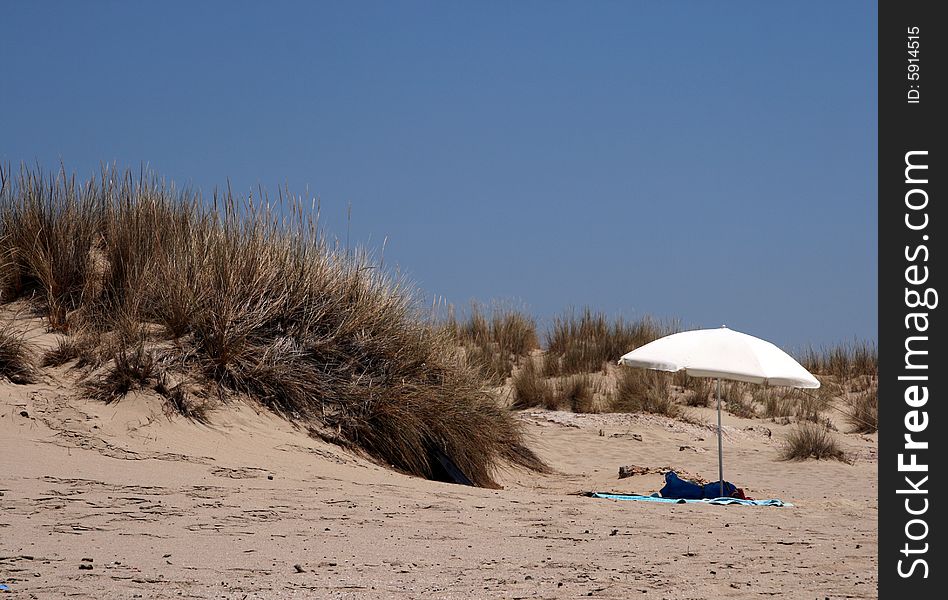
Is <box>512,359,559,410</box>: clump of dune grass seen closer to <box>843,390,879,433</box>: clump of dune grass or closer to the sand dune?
<box>843,390,879,433</box>: clump of dune grass

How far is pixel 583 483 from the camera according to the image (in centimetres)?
1105

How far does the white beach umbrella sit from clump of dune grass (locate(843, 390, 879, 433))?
7549 millimetres

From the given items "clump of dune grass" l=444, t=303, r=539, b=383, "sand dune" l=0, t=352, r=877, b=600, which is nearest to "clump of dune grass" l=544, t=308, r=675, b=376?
"clump of dune grass" l=444, t=303, r=539, b=383

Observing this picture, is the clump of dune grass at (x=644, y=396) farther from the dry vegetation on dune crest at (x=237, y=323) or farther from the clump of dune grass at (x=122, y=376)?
the clump of dune grass at (x=122, y=376)

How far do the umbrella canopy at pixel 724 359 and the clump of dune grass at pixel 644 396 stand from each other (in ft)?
21.7

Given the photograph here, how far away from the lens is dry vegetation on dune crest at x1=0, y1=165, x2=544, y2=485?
30.0ft

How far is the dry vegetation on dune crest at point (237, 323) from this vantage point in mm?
9156

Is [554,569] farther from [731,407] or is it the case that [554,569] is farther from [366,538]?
[731,407]

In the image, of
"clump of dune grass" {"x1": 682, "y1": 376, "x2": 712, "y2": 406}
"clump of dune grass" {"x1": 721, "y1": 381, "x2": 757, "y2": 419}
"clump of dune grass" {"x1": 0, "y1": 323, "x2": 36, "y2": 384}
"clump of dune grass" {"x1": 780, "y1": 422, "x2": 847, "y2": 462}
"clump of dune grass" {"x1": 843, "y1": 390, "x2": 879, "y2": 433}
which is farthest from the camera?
"clump of dune grass" {"x1": 721, "y1": 381, "x2": 757, "y2": 419}

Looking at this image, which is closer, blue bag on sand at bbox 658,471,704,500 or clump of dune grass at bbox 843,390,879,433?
blue bag on sand at bbox 658,471,704,500

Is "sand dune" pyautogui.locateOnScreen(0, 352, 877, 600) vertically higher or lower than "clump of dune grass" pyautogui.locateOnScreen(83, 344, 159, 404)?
lower

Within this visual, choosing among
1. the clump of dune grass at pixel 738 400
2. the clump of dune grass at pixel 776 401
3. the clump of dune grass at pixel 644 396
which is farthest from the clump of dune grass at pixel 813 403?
the clump of dune grass at pixel 644 396

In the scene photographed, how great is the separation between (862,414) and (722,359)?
29.8 feet

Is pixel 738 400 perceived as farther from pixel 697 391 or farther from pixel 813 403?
pixel 813 403
